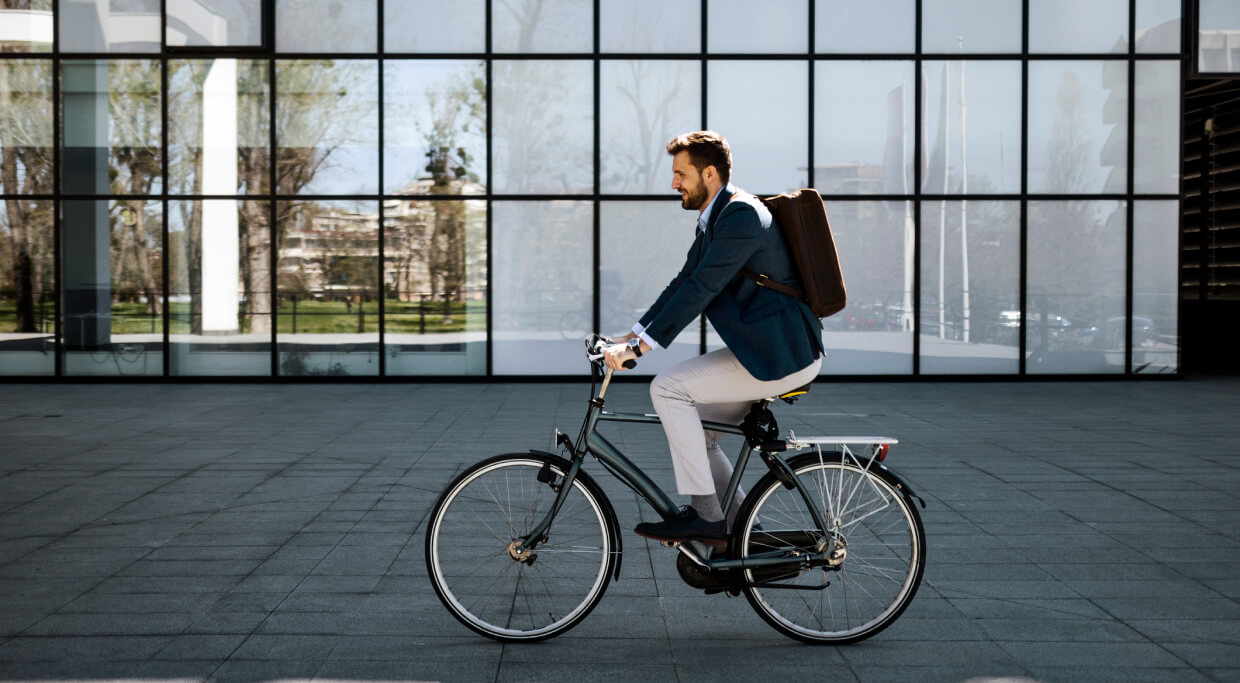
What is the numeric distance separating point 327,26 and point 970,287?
9353 mm

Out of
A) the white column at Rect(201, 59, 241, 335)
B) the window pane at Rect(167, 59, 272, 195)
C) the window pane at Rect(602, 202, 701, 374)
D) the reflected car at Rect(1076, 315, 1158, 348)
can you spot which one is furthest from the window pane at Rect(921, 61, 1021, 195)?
the white column at Rect(201, 59, 241, 335)

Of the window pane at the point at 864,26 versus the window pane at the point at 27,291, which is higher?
the window pane at the point at 864,26

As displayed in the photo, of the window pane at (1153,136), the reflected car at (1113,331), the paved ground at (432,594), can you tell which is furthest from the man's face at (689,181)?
the window pane at (1153,136)

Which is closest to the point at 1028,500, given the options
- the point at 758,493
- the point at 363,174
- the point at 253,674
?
the point at 758,493

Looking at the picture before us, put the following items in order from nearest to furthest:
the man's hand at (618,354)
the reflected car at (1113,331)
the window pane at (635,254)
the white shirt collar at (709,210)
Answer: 1. the man's hand at (618,354)
2. the white shirt collar at (709,210)
3. the window pane at (635,254)
4. the reflected car at (1113,331)

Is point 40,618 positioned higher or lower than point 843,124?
lower

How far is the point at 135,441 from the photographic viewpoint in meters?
9.98

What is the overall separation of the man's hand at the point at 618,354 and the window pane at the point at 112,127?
13.9 m

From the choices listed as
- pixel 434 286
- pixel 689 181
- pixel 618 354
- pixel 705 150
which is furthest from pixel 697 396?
pixel 434 286

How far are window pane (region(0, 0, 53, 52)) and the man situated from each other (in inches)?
586

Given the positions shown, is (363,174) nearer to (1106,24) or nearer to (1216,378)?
(1106,24)

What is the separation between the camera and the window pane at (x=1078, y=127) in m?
16.3

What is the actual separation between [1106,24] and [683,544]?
575 inches

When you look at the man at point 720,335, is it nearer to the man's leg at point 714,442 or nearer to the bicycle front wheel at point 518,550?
the man's leg at point 714,442
